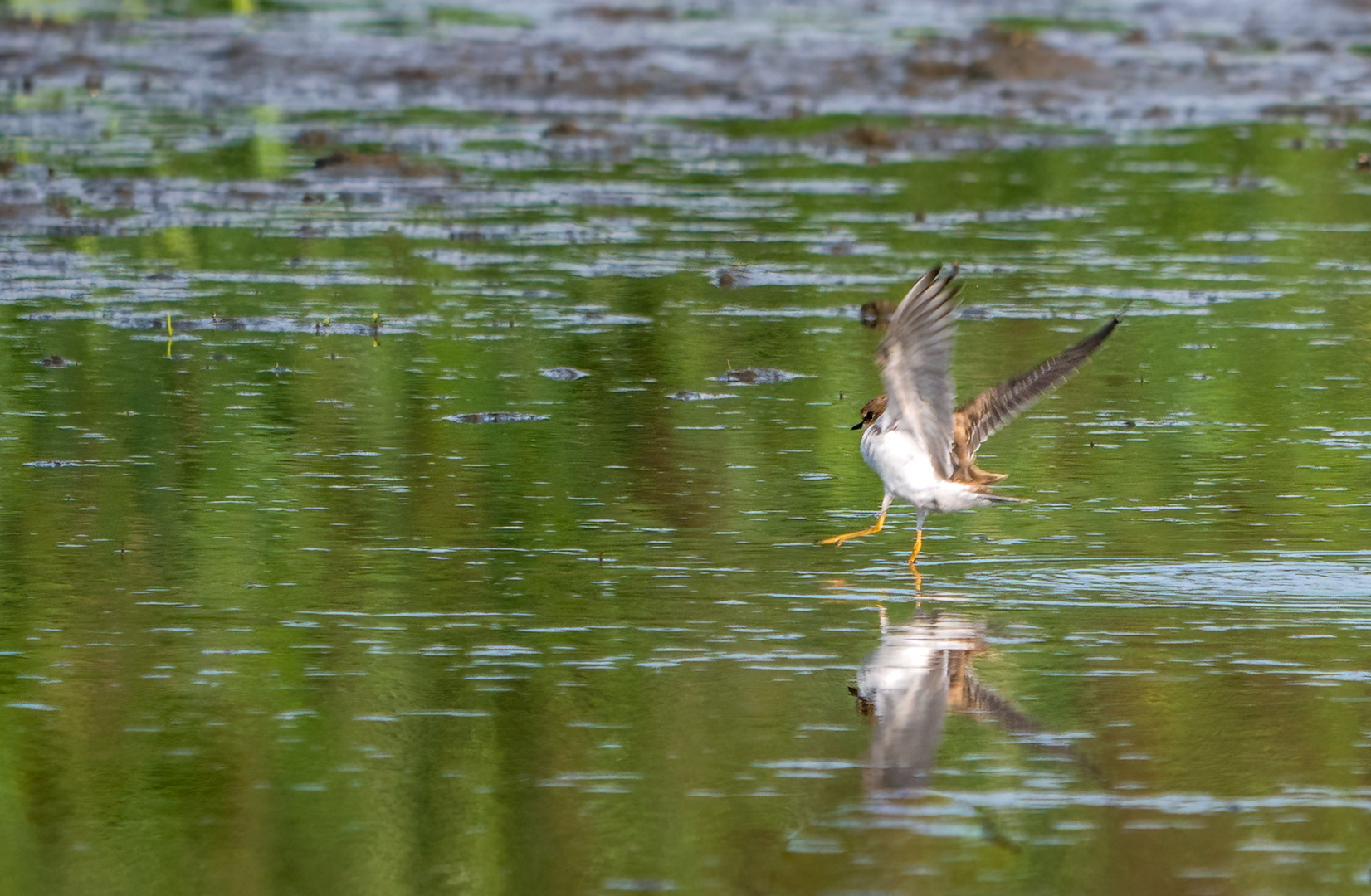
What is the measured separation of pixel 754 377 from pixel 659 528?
324 cm

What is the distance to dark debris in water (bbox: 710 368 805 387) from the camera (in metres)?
11.9

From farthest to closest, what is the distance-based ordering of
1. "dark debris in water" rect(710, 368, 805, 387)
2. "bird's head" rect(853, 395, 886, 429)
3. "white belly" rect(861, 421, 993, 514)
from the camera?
"dark debris in water" rect(710, 368, 805, 387)
"bird's head" rect(853, 395, 886, 429)
"white belly" rect(861, 421, 993, 514)

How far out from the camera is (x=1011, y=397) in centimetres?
851

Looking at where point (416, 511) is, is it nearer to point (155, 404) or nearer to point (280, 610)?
point (280, 610)

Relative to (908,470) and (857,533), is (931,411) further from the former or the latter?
(857,533)

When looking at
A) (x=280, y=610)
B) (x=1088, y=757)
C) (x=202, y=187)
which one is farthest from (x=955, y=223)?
(x=1088, y=757)

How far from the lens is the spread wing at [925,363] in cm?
765

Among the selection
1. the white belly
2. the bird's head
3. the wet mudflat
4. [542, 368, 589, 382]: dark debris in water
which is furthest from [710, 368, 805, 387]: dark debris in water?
the white belly

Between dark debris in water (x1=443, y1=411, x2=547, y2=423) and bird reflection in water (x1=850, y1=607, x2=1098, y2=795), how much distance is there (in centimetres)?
356

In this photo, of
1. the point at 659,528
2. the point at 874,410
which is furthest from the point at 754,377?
the point at 874,410

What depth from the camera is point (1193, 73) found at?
92.9ft

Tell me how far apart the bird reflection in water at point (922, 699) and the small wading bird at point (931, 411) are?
0.70m

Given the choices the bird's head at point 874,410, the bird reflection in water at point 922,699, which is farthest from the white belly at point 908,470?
the bird reflection in water at point 922,699

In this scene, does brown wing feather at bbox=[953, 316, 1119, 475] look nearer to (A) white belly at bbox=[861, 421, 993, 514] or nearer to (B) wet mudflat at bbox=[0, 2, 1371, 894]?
(A) white belly at bbox=[861, 421, 993, 514]
